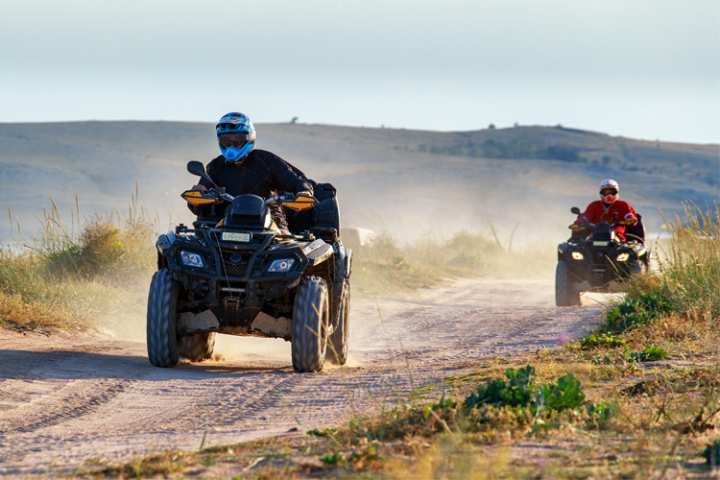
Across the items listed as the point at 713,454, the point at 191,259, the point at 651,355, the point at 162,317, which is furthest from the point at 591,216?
the point at 713,454

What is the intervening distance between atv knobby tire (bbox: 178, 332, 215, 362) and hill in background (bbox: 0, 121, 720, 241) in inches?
1243

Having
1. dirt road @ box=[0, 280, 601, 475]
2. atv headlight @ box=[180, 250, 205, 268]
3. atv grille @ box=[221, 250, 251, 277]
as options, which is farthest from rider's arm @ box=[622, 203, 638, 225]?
atv headlight @ box=[180, 250, 205, 268]

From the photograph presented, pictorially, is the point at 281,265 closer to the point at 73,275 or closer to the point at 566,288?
the point at 73,275

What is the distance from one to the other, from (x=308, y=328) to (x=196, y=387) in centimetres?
114

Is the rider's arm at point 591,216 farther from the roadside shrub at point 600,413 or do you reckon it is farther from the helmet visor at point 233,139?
the roadside shrub at point 600,413

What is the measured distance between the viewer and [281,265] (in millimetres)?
11000

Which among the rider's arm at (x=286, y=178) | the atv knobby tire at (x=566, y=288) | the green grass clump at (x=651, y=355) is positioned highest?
the rider's arm at (x=286, y=178)

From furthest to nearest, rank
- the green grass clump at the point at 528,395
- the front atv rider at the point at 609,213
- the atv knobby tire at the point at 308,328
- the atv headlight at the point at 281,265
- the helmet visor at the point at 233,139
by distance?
the front atv rider at the point at 609,213 < the helmet visor at the point at 233,139 < the atv headlight at the point at 281,265 < the atv knobby tire at the point at 308,328 < the green grass clump at the point at 528,395

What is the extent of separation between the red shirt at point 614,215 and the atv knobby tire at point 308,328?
32.0 ft

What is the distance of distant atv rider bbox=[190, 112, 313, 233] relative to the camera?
1210 centimetres

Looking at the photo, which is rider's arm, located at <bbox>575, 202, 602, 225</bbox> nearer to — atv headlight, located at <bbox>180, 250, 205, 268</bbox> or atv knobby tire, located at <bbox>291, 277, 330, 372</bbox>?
atv knobby tire, located at <bbox>291, 277, 330, 372</bbox>

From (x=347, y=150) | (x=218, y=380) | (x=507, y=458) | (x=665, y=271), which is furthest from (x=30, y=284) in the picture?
(x=347, y=150)

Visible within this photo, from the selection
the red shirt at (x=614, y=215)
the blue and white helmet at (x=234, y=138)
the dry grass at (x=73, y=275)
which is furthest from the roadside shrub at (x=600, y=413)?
the red shirt at (x=614, y=215)

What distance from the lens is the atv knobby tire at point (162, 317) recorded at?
11.0m
